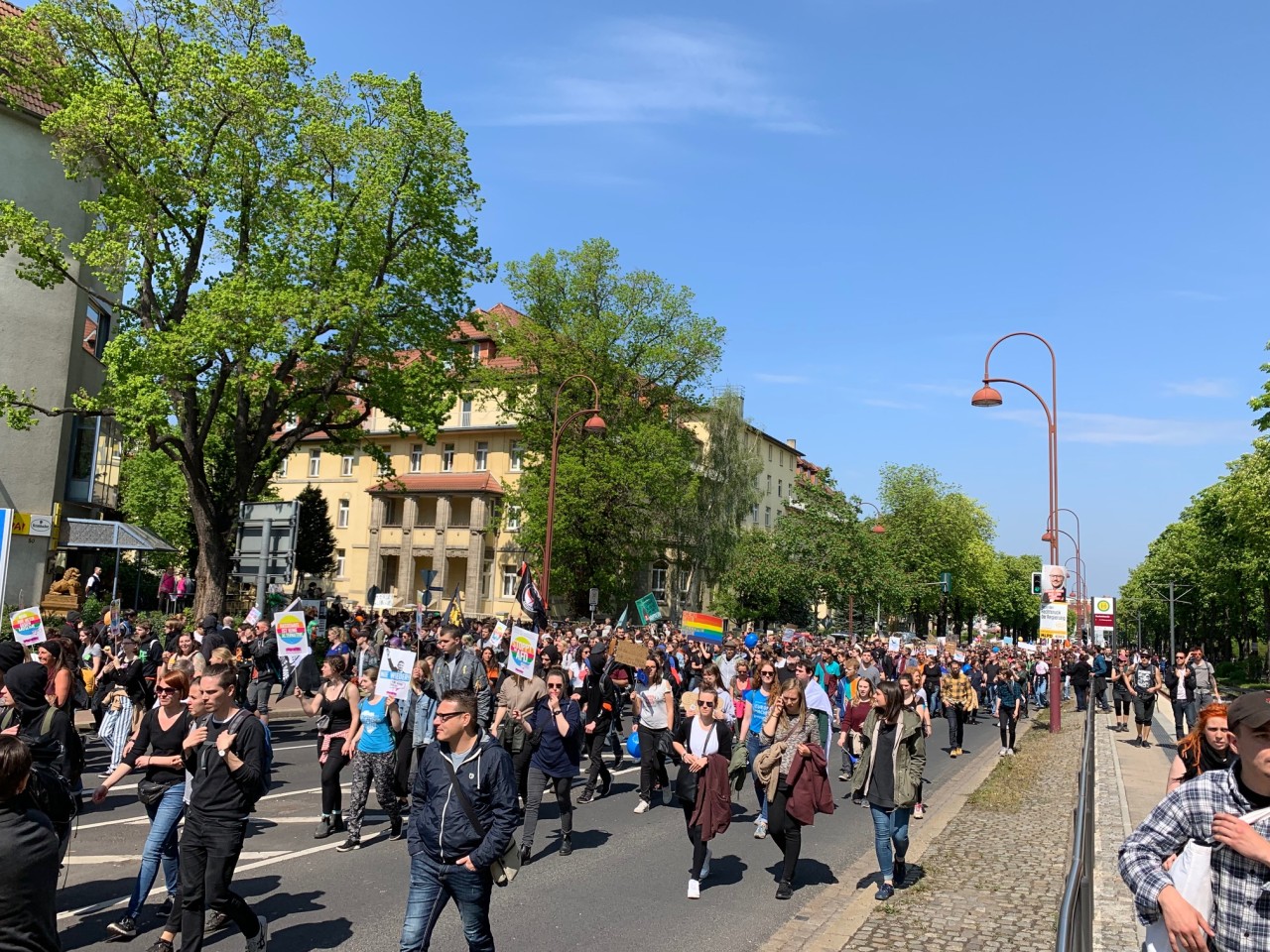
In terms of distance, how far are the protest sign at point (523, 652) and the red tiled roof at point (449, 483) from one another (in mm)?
49664

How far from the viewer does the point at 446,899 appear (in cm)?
523

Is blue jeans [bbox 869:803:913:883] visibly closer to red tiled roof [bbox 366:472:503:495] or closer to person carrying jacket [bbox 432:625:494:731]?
person carrying jacket [bbox 432:625:494:731]

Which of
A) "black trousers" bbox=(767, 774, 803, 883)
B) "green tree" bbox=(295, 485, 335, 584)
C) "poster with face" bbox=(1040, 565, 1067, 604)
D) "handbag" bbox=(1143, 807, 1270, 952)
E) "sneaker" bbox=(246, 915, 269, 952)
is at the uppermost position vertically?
"green tree" bbox=(295, 485, 335, 584)

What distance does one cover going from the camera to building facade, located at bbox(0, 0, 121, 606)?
28.8 m

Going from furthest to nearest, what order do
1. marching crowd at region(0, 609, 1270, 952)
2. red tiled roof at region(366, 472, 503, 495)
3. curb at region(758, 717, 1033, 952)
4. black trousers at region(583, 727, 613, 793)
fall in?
red tiled roof at region(366, 472, 503, 495), black trousers at region(583, 727, 613, 793), curb at region(758, 717, 1033, 952), marching crowd at region(0, 609, 1270, 952)

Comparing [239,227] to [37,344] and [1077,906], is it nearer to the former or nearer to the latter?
[37,344]

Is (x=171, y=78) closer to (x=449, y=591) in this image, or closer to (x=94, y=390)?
(x=94, y=390)

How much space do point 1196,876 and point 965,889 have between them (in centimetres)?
584

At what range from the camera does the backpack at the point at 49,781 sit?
449 cm

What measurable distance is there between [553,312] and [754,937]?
4362 cm

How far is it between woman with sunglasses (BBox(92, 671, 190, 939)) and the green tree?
55.1 meters

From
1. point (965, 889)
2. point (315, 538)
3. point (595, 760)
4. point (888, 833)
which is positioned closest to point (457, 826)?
point (888, 833)

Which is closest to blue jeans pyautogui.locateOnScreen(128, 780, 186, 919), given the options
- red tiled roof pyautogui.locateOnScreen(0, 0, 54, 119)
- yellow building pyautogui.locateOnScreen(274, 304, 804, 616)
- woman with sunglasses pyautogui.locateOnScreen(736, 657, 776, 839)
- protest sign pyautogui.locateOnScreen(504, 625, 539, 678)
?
protest sign pyautogui.locateOnScreen(504, 625, 539, 678)

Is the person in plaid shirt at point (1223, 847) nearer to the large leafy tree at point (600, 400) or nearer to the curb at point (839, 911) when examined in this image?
the curb at point (839, 911)
